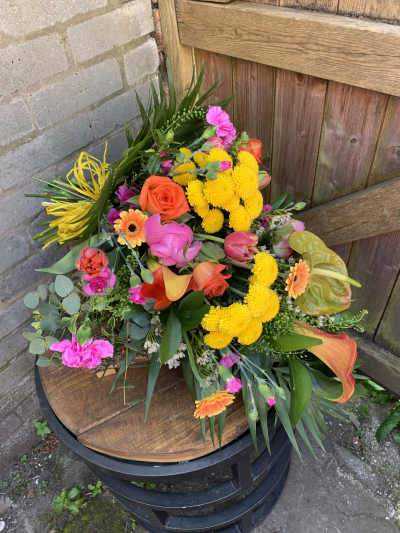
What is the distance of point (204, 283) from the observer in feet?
2.20

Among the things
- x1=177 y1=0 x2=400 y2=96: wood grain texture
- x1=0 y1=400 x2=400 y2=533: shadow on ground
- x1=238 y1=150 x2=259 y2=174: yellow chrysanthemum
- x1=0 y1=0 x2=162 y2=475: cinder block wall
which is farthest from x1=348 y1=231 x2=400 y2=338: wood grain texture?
x1=0 y1=0 x2=162 y2=475: cinder block wall

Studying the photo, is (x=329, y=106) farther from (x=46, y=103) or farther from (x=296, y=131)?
(x=46, y=103)

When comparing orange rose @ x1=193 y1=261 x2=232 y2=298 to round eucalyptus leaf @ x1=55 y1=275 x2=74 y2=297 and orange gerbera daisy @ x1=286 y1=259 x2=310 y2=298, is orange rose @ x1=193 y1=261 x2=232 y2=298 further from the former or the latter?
round eucalyptus leaf @ x1=55 y1=275 x2=74 y2=297

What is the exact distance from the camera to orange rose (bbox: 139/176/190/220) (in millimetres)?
692

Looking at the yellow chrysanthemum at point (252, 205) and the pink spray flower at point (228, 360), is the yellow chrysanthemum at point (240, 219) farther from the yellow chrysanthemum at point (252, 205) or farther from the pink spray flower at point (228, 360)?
the pink spray flower at point (228, 360)

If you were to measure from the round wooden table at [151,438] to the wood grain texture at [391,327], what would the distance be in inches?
23.2

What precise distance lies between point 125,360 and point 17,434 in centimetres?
95

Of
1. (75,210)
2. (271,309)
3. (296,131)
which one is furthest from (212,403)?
(296,131)

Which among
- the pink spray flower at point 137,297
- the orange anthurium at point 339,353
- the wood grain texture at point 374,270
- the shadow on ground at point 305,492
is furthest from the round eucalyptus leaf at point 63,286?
the shadow on ground at point 305,492

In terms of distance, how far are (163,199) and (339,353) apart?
467 mm

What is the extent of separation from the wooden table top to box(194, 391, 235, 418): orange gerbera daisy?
0.20 meters

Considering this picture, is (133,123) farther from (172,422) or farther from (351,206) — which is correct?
(172,422)

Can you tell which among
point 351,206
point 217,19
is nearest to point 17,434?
point 351,206

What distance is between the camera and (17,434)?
151 centimetres
